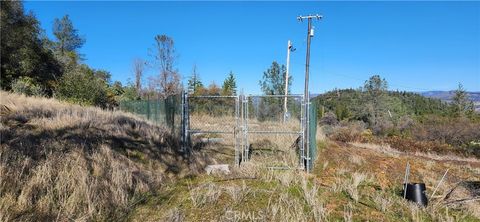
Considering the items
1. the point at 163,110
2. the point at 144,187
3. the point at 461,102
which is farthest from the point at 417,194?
the point at 461,102

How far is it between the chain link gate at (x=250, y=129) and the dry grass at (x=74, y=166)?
1623 mm

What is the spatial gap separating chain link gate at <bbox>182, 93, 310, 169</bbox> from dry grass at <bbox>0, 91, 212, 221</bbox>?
5.33ft

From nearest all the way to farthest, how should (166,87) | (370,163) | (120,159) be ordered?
(120,159)
(370,163)
(166,87)

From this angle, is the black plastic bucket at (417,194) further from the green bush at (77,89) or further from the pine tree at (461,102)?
the pine tree at (461,102)

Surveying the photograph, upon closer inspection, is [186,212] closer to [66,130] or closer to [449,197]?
[66,130]

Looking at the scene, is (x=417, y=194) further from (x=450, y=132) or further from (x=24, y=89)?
(x=450, y=132)

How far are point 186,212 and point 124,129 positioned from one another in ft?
16.6

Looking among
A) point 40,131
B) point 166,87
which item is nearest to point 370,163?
point 40,131

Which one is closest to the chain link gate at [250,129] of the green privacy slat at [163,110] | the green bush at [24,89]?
the green privacy slat at [163,110]

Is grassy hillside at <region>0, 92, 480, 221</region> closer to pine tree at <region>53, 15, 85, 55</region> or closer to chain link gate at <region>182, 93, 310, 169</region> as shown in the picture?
chain link gate at <region>182, 93, 310, 169</region>

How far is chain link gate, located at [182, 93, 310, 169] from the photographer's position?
426 inches

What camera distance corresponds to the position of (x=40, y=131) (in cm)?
793

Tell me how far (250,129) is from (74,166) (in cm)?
943

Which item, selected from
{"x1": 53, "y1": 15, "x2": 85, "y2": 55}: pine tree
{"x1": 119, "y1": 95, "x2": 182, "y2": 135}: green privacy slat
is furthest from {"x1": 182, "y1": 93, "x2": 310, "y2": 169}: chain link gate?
{"x1": 53, "y1": 15, "x2": 85, "y2": 55}: pine tree
